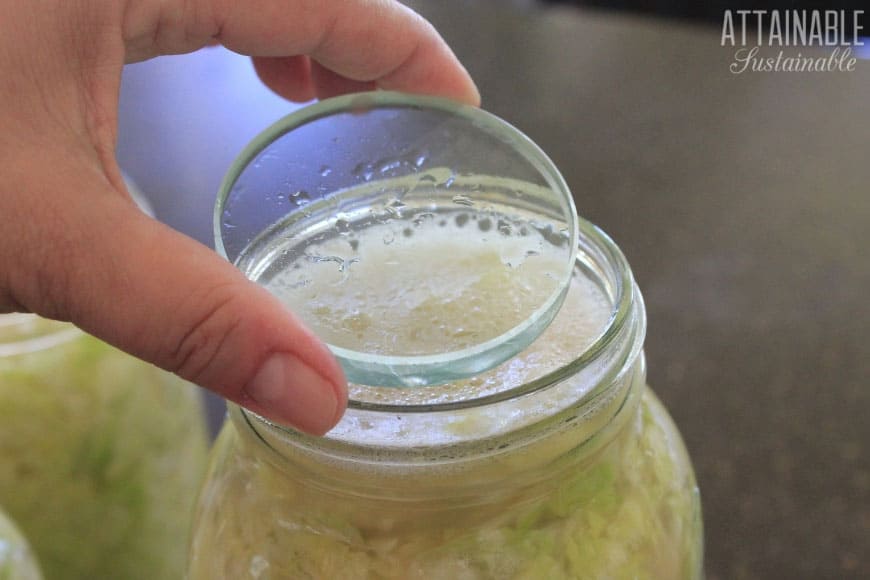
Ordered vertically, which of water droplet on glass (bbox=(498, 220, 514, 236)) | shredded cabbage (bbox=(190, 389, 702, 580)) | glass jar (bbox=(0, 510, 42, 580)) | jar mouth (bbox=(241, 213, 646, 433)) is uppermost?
water droplet on glass (bbox=(498, 220, 514, 236))

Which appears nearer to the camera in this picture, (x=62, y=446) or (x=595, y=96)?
(x=62, y=446)

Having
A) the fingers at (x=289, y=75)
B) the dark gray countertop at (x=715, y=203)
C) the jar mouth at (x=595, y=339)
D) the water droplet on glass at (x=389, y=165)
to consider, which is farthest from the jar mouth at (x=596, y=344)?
the dark gray countertop at (x=715, y=203)

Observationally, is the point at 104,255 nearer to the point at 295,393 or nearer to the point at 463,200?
the point at 295,393

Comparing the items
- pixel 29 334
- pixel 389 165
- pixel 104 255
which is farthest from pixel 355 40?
pixel 29 334

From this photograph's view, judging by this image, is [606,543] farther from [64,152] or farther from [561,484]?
[64,152]

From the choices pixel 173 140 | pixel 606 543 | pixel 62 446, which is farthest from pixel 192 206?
pixel 606 543

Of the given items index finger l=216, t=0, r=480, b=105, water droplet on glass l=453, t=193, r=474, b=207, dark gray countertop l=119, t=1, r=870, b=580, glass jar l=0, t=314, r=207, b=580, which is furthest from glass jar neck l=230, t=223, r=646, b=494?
dark gray countertop l=119, t=1, r=870, b=580

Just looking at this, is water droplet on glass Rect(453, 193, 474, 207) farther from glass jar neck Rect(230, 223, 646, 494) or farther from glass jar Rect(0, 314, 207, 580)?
glass jar Rect(0, 314, 207, 580)
